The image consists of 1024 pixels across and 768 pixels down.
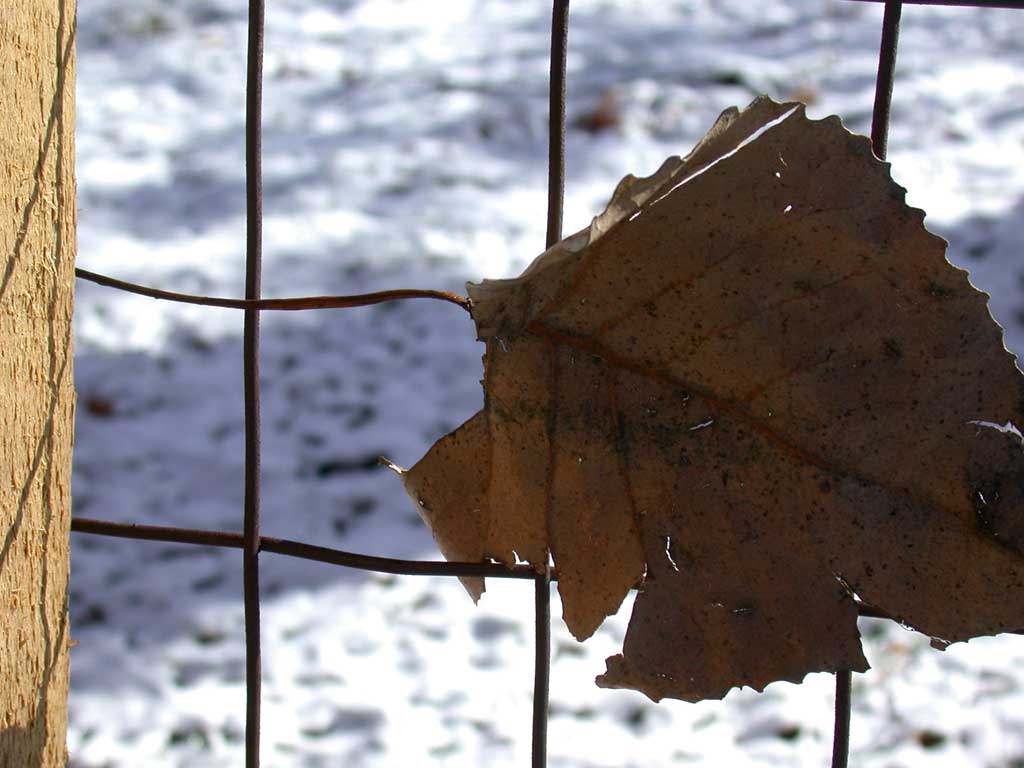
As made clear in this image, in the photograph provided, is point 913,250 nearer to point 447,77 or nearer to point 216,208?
point 216,208


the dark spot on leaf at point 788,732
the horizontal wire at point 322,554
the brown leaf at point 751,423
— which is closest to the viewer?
the brown leaf at point 751,423

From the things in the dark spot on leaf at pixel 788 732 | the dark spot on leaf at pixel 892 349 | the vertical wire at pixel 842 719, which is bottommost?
→ the vertical wire at pixel 842 719

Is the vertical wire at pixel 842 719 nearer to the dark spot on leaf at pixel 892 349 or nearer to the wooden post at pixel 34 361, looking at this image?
the dark spot on leaf at pixel 892 349

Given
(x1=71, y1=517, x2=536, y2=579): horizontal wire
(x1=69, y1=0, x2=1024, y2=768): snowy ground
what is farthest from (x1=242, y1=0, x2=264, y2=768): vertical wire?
(x1=69, y1=0, x2=1024, y2=768): snowy ground

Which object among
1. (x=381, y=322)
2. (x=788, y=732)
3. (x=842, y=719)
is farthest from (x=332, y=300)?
(x=381, y=322)

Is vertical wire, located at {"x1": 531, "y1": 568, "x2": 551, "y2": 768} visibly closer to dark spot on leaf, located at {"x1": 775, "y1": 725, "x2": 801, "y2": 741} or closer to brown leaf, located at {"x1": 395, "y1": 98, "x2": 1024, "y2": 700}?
brown leaf, located at {"x1": 395, "y1": 98, "x2": 1024, "y2": 700}

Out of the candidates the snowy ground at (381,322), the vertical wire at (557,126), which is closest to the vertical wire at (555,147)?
the vertical wire at (557,126)
